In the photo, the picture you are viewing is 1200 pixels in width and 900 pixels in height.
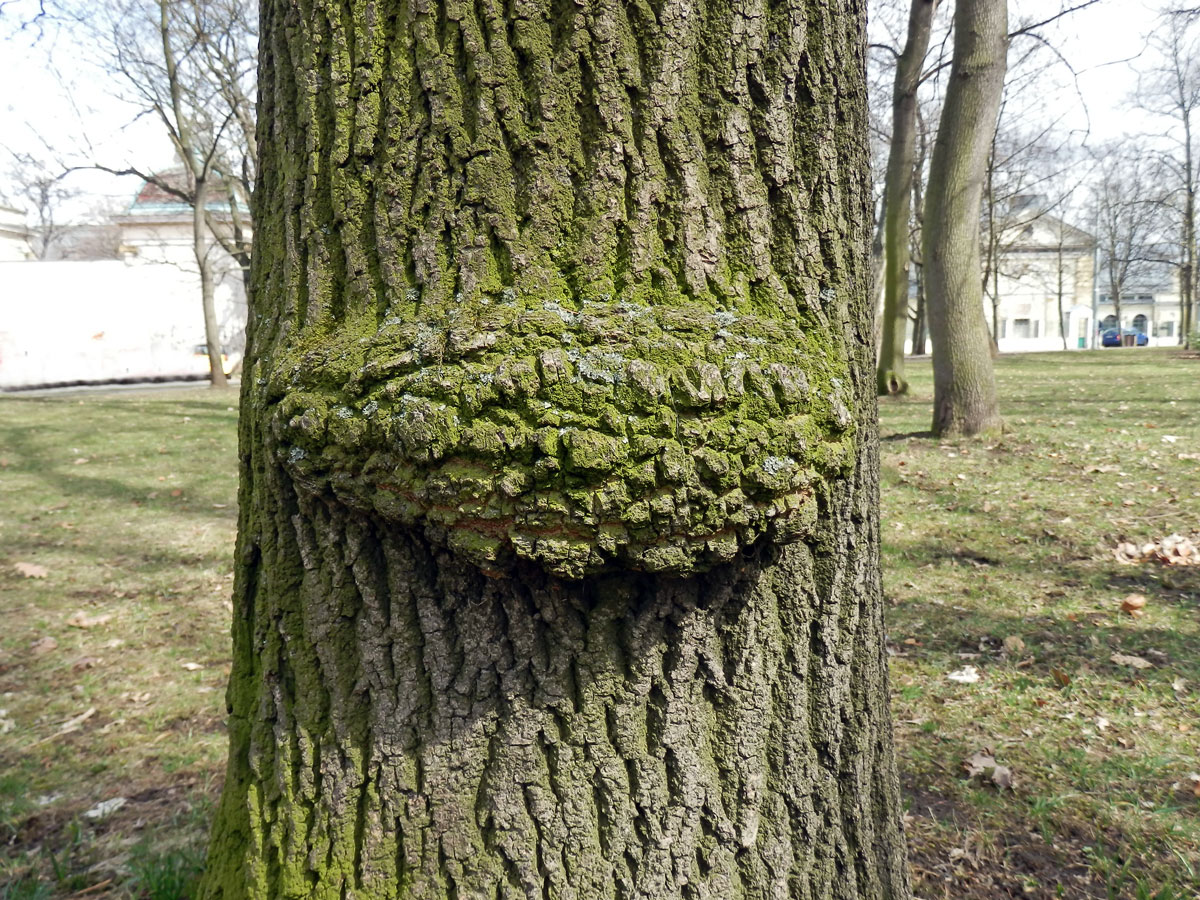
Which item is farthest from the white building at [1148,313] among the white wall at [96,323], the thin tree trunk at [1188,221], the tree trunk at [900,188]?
the white wall at [96,323]

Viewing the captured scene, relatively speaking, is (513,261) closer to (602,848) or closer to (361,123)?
(361,123)

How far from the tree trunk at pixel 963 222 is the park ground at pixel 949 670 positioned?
0.50m

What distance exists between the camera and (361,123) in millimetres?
1422

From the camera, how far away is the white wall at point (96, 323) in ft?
98.3

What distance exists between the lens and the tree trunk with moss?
49.8 inches

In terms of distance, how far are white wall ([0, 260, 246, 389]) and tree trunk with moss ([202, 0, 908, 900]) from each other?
32055 mm

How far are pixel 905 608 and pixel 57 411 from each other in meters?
16.7

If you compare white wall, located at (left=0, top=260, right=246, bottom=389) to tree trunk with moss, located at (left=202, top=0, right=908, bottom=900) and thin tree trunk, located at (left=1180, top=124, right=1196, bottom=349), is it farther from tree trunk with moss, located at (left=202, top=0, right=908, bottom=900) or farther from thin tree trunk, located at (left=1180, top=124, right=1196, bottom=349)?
thin tree trunk, located at (left=1180, top=124, right=1196, bottom=349)

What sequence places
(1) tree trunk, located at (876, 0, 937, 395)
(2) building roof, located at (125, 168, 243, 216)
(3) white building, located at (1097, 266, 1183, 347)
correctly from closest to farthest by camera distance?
(1) tree trunk, located at (876, 0, 937, 395) → (2) building roof, located at (125, 168, 243, 216) → (3) white building, located at (1097, 266, 1183, 347)

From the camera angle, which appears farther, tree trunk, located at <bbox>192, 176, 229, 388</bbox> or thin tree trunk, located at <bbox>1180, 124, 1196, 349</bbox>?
thin tree trunk, located at <bbox>1180, 124, 1196, 349</bbox>

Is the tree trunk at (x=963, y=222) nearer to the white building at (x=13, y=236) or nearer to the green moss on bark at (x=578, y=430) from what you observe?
the green moss on bark at (x=578, y=430)

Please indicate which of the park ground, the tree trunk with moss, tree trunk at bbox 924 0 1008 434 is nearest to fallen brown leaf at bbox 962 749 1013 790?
the park ground

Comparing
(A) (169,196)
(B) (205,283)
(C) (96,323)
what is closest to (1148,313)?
(A) (169,196)

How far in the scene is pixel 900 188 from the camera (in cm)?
1212
